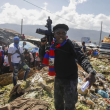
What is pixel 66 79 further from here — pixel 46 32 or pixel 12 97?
pixel 12 97

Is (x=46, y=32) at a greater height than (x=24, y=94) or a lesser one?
greater

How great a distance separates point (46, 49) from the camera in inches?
98.8

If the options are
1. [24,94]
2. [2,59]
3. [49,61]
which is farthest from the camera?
[2,59]

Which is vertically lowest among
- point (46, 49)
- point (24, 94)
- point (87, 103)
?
point (87, 103)

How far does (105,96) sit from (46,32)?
14.1ft

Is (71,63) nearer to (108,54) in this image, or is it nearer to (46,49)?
(46,49)

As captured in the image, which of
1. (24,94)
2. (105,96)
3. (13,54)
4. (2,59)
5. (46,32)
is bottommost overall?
(105,96)

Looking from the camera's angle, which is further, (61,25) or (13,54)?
(13,54)

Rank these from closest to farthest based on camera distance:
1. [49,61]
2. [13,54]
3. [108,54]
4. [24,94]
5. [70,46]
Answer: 1. [70,46]
2. [49,61]
3. [24,94]
4. [13,54]
5. [108,54]

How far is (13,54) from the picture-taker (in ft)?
14.1

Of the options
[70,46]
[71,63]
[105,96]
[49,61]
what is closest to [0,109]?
[49,61]

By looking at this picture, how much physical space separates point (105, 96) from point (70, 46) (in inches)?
159

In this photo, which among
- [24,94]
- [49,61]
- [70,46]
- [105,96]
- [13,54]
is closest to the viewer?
Answer: [70,46]

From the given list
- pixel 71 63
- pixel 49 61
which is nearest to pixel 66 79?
pixel 71 63
